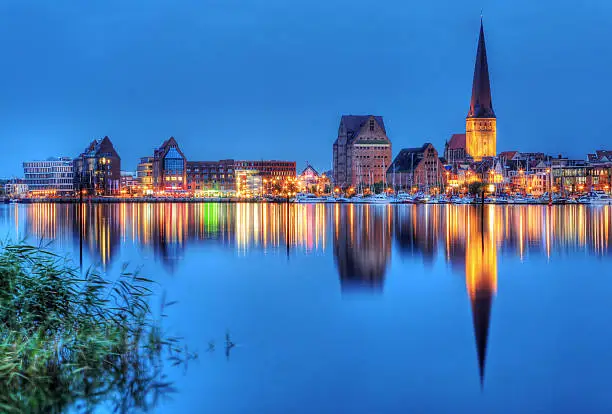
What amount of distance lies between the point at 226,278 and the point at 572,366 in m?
13.7

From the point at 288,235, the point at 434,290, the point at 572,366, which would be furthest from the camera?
the point at 288,235

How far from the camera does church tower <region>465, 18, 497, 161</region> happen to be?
169 meters

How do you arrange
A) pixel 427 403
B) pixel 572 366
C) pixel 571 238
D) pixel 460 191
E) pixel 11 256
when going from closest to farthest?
pixel 427 403 → pixel 572 366 → pixel 11 256 → pixel 571 238 → pixel 460 191

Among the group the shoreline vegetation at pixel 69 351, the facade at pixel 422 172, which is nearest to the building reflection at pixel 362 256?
the shoreline vegetation at pixel 69 351

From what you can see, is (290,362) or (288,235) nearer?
(290,362)

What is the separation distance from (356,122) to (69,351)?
17421 cm

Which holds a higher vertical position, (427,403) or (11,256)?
(11,256)

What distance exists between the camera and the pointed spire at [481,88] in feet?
549

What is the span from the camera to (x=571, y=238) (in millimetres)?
40656

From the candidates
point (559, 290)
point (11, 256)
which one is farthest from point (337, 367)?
point (559, 290)

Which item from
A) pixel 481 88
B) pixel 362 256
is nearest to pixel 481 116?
pixel 481 88

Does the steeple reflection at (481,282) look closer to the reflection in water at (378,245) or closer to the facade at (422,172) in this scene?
the reflection in water at (378,245)

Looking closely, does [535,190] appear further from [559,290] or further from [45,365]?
[45,365]

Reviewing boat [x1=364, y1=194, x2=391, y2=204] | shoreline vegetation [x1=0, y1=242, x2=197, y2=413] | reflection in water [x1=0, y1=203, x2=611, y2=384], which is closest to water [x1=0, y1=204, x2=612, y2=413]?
reflection in water [x1=0, y1=203, x2=611, y2=384]
